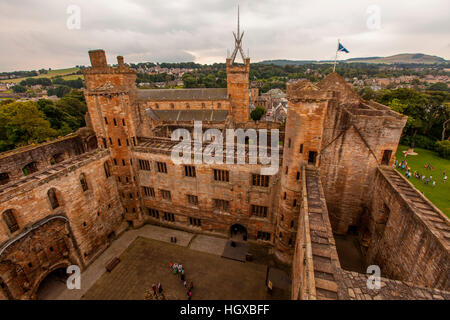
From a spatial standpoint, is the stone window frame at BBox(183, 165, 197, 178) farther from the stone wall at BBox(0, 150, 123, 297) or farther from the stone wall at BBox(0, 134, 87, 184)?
the stone wall at BBox(0, 134, 87, 184)

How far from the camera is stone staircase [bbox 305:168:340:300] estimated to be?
401 inches

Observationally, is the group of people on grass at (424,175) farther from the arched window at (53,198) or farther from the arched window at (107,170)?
the arched window at (53,198)

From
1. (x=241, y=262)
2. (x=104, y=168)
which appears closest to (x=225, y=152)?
(x=241, y=262)

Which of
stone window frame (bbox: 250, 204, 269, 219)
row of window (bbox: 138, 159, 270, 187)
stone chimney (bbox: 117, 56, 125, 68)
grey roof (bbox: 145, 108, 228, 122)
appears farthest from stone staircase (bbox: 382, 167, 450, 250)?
grey roof (bbox: 145, 108, 228, 122)

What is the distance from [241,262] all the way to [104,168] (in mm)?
19470

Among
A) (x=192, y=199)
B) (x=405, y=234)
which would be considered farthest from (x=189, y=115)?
(x=405, y=234)

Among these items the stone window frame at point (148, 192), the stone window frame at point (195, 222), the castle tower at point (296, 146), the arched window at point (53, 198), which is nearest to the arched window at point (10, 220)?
the arched window at point (53, 198)

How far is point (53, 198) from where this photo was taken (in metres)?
20.3

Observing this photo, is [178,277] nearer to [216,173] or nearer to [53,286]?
[216,173]

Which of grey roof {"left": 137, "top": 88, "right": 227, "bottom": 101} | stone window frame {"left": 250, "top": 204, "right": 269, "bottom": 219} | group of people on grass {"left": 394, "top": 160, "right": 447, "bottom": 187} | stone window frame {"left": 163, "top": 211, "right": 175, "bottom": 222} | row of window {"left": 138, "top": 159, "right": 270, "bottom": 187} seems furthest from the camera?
grey roof {"left": 137, "top": 88, "right": 227, "bottom": 101}

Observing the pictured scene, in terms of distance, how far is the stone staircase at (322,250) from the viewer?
33.4ft

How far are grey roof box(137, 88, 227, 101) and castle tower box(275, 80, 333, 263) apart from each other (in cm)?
3916

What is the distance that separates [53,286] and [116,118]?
18454 mm
